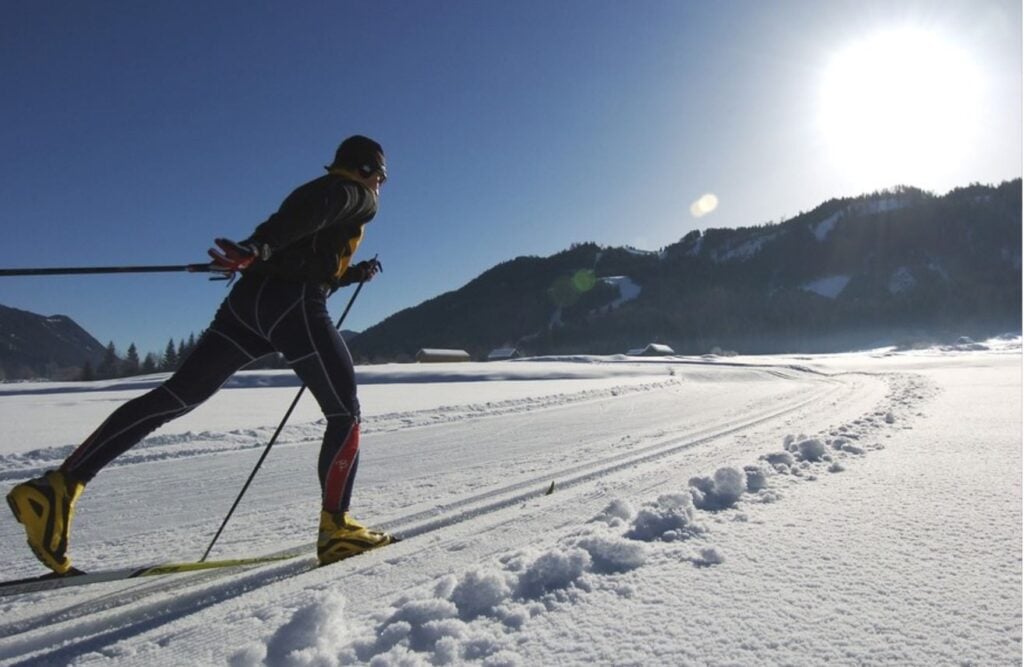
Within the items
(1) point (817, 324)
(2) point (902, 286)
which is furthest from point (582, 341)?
(2) point (902, 286)

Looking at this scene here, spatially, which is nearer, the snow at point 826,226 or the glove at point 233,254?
the glove at point 233,254

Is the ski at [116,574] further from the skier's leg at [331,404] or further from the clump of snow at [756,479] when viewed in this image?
the clump of snow at [756,479]

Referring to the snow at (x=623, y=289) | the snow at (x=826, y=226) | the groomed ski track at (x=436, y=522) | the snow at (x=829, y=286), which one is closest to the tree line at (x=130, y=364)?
the groomed ski track at (x=436, y=522)

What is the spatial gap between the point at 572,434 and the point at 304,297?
432 cm

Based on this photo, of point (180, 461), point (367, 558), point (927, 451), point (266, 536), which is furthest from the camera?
point (180, 461)

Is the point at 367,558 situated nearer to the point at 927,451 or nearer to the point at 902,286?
the point at 927,451

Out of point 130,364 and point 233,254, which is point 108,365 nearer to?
point 130,364

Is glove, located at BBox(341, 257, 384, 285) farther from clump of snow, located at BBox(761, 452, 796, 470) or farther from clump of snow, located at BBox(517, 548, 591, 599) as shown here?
clump of snow, located at BBox(761, 452, 796, 470)

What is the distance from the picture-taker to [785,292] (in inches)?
4852

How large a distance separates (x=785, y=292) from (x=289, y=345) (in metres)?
136

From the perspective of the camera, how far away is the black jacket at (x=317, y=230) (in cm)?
222

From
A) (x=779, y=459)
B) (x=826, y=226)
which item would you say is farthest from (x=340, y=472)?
(x=826, y=226)

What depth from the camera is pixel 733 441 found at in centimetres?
527

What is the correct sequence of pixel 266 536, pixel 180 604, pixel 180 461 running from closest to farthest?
pixel 180 604 → pixel 266 536 → pixel 180 461
